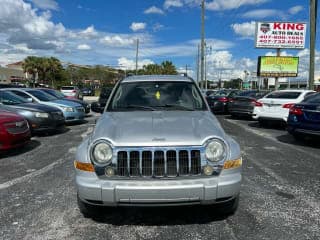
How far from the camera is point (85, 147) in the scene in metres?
3.72

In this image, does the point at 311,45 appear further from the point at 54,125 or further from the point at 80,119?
the point at 54,125

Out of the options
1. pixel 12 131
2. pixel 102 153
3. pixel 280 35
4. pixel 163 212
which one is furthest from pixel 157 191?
pixel 280 35

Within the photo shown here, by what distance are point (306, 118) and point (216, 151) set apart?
595 cm

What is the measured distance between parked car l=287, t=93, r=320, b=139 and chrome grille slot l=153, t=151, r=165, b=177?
6.14 meters

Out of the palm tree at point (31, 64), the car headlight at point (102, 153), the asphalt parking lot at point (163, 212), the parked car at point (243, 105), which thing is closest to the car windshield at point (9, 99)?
the asphalt parking lot at point (163, 212)

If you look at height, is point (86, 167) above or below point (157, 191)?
above

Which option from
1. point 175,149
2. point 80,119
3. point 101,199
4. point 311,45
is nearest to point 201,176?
point 175,149

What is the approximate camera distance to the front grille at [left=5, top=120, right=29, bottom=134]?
727 centimetres

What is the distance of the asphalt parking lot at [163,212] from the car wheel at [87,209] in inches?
3.3

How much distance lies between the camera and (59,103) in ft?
43.2

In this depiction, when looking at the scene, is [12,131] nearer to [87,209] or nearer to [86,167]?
[87,209]

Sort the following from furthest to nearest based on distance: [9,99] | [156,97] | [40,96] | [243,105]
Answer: [243,105] → [40,96] → [9,99] → [156,97]

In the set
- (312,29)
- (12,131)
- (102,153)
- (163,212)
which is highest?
(312,29)

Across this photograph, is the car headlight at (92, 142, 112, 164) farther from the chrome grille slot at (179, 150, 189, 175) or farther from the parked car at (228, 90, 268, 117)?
the parked car at (228, 90, 268, 117)
